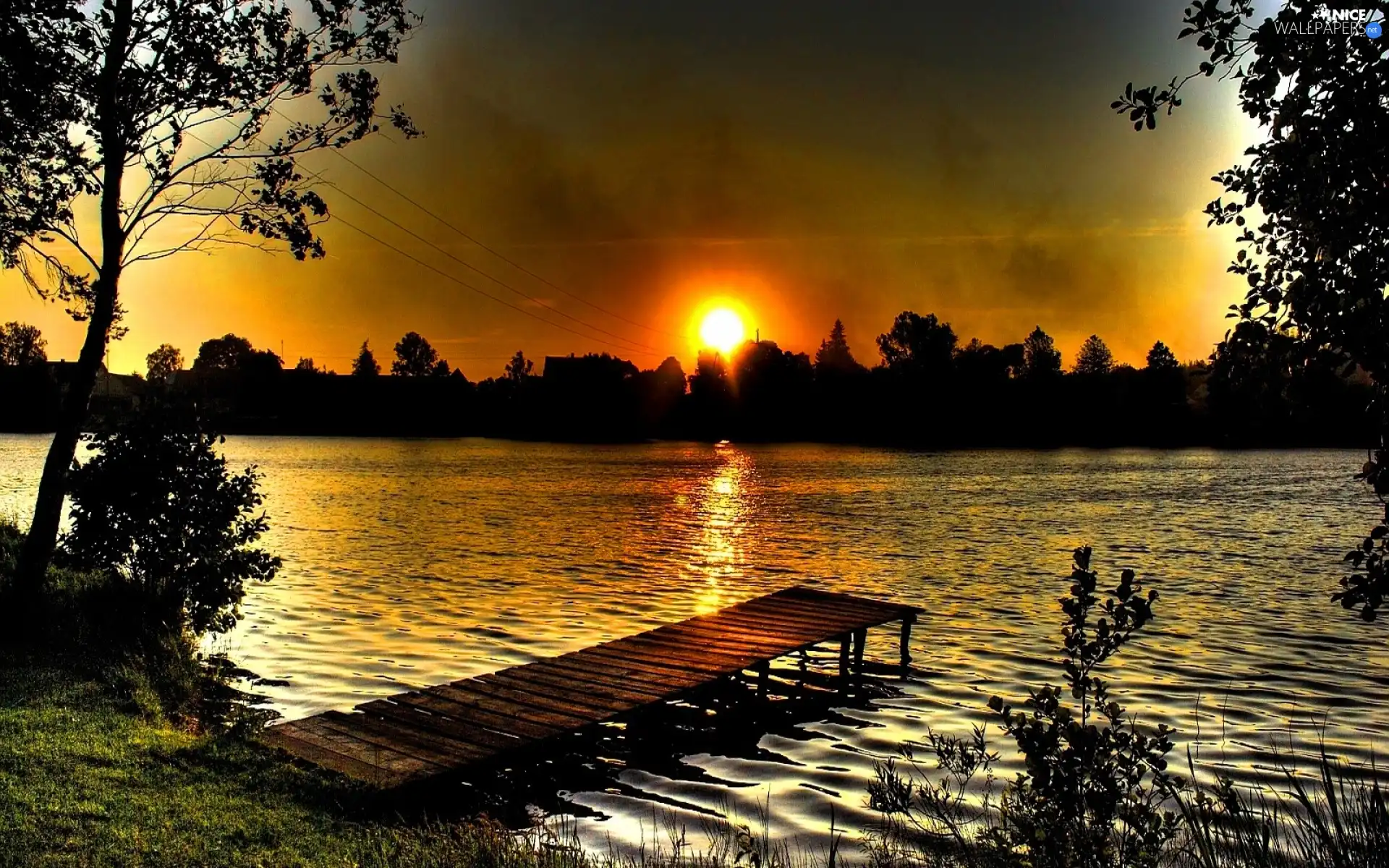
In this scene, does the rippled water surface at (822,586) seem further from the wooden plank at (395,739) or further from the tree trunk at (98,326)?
the tree trunk at (98,326)

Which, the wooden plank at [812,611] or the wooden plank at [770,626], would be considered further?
the wooden plank at [812,611]

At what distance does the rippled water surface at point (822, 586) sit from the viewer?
13180mm

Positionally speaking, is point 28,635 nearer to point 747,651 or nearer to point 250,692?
point 250,692

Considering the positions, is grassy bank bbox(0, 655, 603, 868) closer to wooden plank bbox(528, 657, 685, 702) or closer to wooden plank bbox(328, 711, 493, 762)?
wooden plank bbox(328, 711, 493, 762)

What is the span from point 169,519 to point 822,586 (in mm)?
18282

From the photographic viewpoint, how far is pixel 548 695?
42.0 ft

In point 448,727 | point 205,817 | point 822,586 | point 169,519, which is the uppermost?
point 169,519

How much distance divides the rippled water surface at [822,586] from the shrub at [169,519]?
1636 mm

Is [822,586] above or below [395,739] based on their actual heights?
below

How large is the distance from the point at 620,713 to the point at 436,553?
23493 mm

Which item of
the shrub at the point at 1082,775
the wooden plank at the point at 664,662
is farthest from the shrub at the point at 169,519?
the shrub at the point at 1082,775

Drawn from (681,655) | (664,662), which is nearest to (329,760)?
(664,662)

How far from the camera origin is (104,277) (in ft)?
50.6

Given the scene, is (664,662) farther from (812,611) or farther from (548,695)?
(812,611)
